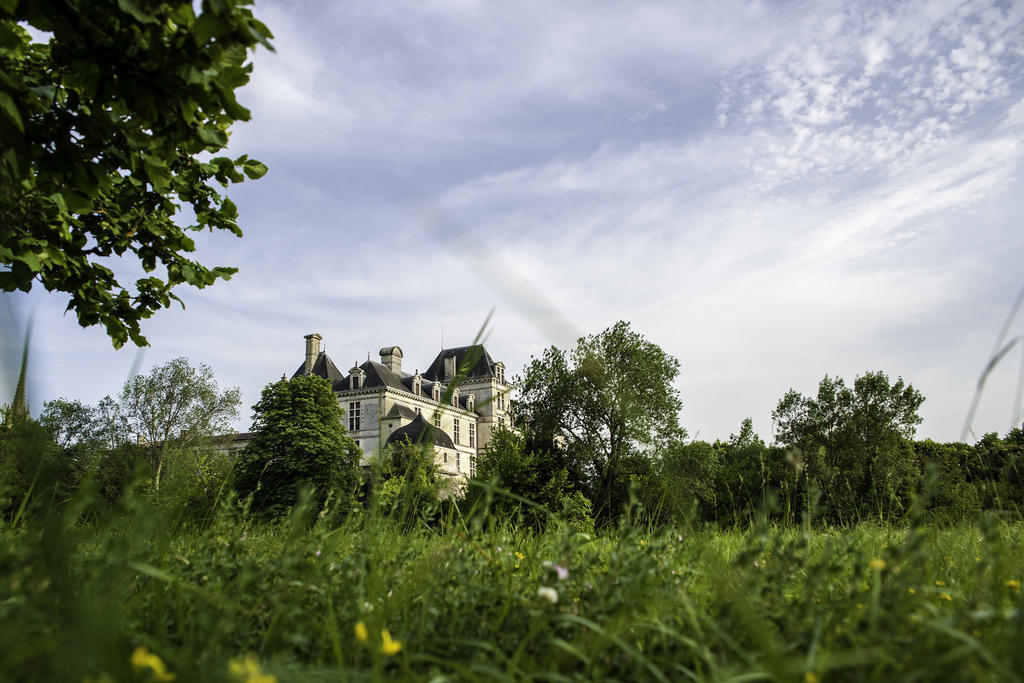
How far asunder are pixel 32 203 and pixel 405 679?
18.7 feet

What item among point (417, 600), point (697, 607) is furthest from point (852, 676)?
point (417, 600)

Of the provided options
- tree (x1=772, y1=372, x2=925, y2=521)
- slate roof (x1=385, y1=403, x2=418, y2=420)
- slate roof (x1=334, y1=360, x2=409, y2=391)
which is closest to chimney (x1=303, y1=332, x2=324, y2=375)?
slate roof (x1=334, y1=360, x2=409, y2=391)

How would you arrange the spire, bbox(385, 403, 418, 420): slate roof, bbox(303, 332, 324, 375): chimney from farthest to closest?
bbox(303, 332, 324, 375): chimney < bbox(385, 403, 418, 420): slate roof < the spire

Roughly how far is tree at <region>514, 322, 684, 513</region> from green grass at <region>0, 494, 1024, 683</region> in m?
30.5

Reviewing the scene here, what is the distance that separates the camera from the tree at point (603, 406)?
111 feet

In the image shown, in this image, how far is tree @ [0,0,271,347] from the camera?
289 centimetres

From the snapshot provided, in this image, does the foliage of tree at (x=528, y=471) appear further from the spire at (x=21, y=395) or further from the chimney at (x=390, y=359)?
the chimney at (x=390, y=359)

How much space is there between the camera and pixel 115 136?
13.1 ft

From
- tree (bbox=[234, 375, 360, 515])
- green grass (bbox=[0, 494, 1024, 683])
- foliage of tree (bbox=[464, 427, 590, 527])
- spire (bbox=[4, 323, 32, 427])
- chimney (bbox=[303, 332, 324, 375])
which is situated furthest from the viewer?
chimney (bbox=[303, 332, 324, 375])

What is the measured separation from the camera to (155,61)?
9.67ft

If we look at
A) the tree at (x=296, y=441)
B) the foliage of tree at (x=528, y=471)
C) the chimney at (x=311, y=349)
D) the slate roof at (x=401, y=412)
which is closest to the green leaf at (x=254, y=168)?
the foliage of tree at (x=528, y=471)

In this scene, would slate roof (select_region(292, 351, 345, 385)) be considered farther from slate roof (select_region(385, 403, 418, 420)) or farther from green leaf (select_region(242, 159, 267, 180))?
green leaf (select_region(242, 159, 267, 180))

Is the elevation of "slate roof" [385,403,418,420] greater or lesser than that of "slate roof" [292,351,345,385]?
lesser

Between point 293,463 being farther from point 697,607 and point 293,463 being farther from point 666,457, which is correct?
point 697,607
